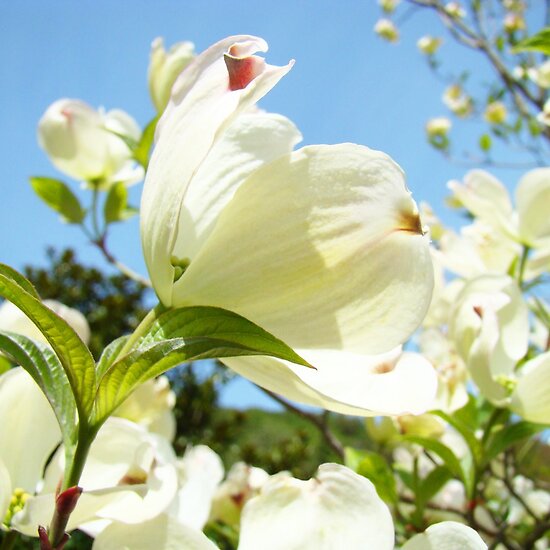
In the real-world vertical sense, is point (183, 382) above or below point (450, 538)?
below

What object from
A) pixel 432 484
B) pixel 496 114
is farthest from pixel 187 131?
pixel 496 114

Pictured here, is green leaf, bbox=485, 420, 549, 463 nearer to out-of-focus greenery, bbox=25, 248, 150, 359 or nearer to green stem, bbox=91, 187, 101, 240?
green stem, bbox=91, 187, 101, 240

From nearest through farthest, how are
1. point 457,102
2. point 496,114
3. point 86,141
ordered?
1. point 86,141
2. point 496,114
3. point 457,102

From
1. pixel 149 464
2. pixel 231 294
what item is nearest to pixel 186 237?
pixel 231 294

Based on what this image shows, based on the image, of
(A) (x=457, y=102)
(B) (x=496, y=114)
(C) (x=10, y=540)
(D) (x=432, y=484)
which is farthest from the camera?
(A) (x=457, y=102)

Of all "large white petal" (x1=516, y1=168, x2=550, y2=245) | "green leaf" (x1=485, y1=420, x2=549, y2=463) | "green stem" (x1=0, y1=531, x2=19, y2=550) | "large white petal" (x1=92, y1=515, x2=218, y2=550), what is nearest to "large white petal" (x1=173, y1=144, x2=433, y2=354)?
"large white petal" (x1=92, y1=515, x2=218, y2=550)

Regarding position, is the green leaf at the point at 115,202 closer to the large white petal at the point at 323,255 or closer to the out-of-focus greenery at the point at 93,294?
the large white petal at the point at 323,255

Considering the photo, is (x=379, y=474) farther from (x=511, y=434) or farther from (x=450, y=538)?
(x=450, y=538)

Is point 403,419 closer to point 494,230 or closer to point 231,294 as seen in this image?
point 494,230
